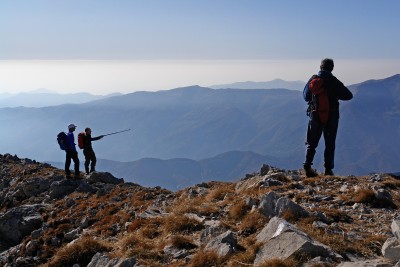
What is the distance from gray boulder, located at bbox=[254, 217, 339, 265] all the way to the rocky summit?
22 millimetres

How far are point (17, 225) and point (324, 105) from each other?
43.1 feet

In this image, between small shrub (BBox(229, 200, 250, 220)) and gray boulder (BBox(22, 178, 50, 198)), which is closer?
small shrub (BBox(229, 200, 250, 220))

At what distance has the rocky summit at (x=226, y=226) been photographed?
857 centimetres

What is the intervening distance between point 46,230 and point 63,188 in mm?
6847

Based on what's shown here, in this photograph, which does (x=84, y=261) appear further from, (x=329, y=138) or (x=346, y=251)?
(x=329, y=138)

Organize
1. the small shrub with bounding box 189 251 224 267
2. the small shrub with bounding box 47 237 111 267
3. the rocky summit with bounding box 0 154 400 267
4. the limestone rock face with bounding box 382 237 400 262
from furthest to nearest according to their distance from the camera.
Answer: the small shrub with bounding box 47 237 111 267
the small shrub with bounding box 189 251 224 267
the rocky summit with bounding box 0 154 400 267
the limestone rock face with bounding box 382 237 400 262

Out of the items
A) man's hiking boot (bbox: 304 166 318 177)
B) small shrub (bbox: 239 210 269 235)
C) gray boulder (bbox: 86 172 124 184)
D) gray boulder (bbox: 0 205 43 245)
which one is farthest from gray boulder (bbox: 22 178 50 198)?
small shrub (bbox: 239 210 269 235)

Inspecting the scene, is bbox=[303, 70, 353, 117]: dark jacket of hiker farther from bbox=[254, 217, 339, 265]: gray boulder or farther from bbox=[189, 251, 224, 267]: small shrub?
bbox=[189, 251, 224, 267]: small shrub

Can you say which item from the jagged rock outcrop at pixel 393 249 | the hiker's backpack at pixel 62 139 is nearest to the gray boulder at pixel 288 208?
the jagged rock outcrop at pixel 393 249

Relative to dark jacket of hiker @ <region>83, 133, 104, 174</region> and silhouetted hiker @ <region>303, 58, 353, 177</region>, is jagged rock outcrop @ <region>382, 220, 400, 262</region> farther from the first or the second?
dark jacket of hiker @ <region>83, 133, 104, 174</region>

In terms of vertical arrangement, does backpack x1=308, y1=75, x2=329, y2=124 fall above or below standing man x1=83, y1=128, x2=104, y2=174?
above

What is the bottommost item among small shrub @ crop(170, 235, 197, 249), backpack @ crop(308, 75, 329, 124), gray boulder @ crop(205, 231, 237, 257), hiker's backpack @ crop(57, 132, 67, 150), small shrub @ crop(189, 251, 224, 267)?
small shrub @ crop(170, 235, 197, 249)

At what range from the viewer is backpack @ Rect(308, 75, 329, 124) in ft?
47.6

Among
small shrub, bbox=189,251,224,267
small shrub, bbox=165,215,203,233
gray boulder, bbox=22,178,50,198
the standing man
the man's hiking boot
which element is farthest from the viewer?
the standing man
